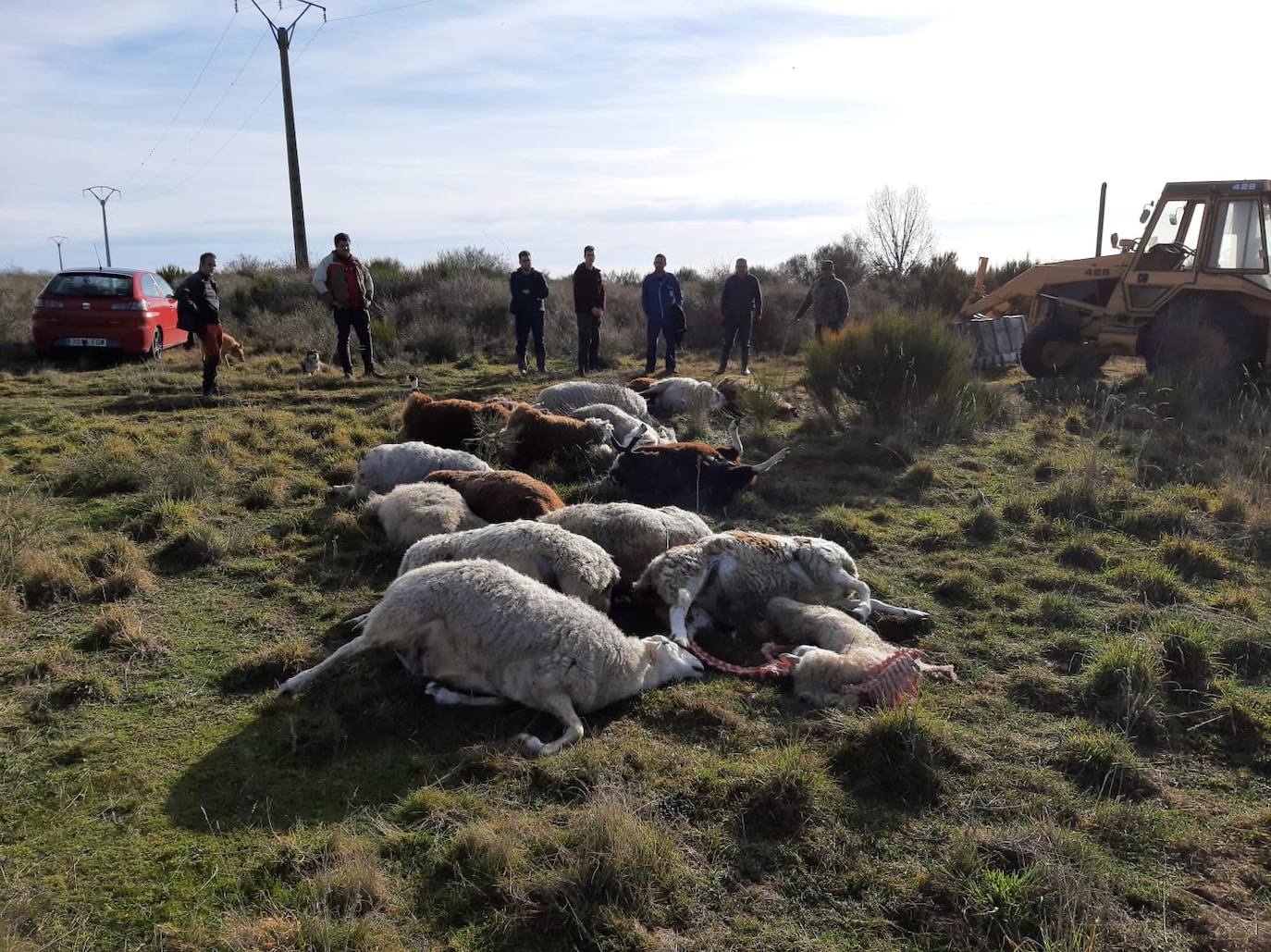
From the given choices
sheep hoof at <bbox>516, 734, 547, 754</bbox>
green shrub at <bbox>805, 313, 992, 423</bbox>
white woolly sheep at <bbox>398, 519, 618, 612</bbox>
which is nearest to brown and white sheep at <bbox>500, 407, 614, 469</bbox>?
white woolly sheep at <bbox>398, 519, 618, 612</bbox>

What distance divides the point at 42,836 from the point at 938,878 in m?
3.41

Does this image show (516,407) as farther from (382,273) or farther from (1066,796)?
(382,273)

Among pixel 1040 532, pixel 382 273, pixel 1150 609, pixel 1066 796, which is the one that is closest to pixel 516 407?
pixel 1040 532

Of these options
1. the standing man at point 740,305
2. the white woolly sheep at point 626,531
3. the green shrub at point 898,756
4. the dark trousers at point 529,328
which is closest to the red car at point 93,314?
the dark trousers at point 529,328

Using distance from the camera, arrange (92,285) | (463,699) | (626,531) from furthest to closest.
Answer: (92,285), (626,531), (463,699)

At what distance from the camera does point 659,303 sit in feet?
52.2

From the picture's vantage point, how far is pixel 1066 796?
3820mm

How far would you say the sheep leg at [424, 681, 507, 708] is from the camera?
4383 mm

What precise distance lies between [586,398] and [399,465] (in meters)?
3.39

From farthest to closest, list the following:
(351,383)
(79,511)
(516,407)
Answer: (351,383)
(516,407)
(79,511)

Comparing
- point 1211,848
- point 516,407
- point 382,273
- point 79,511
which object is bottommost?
point 1211,848

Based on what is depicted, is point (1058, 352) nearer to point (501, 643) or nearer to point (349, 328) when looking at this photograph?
point (349, 328)

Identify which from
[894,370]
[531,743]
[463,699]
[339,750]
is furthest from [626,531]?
[894,370]

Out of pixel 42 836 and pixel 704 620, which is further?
pixel 704 620
